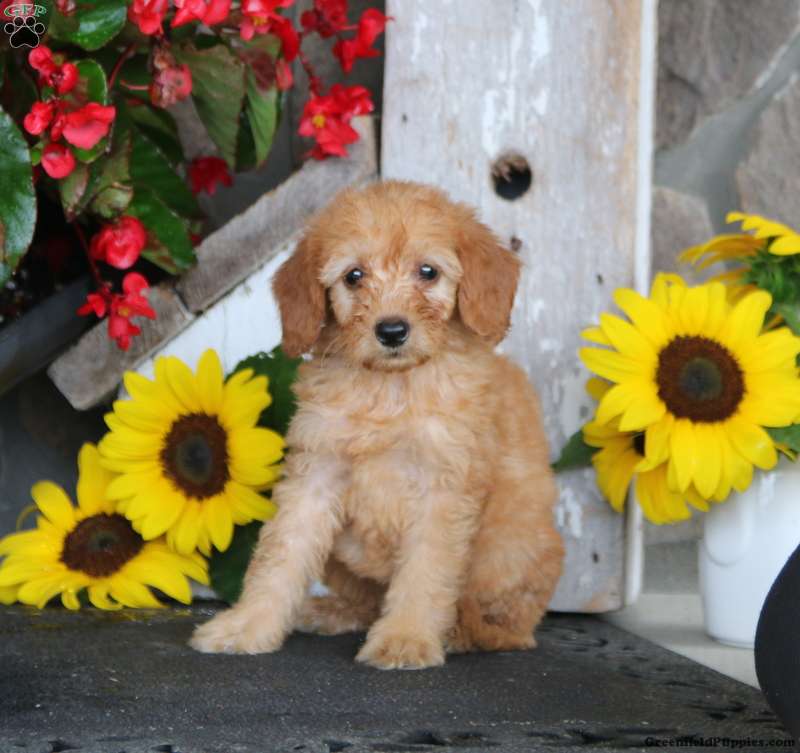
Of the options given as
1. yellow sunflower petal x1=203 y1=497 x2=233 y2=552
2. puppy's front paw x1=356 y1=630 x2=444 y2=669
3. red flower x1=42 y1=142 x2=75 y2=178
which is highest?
red flower x1=42 y1=142 x2=75 y2=178

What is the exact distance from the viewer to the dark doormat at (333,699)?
1.88 m

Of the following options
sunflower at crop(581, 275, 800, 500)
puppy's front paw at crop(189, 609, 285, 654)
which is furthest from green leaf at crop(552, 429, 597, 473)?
puppy's front paw at crop(189, 609, 285, 654)

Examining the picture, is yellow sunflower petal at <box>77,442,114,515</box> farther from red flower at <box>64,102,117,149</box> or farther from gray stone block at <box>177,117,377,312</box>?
red flower at <box>64,102,117,149</box>

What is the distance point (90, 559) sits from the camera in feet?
9.49

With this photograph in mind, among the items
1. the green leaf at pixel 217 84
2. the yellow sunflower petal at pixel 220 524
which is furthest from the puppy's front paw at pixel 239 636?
the green leaf at pixel 217 84

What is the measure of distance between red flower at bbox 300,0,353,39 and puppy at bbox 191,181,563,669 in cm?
78

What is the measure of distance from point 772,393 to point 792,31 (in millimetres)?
1373

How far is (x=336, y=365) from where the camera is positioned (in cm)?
257

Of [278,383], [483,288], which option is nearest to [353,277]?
[483,288]

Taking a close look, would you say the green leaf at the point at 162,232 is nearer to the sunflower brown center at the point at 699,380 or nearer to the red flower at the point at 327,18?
the red flower at the point at 327,18

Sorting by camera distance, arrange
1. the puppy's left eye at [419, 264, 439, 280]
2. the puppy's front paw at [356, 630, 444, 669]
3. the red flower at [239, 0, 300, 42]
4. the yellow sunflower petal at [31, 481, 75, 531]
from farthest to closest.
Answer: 1. the yellow sunflower petal at [31, 481, 75, 531]
2. the red flower at [239, 0, 300, 42]
3. the puppy's left eye at [419, 264, 439, 280]
4. the puppy's front paw at [356, 630, 444, 669]

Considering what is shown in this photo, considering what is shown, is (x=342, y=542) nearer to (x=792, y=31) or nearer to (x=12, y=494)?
(x=12, y=494)

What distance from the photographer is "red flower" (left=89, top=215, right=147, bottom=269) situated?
2885 millimetres

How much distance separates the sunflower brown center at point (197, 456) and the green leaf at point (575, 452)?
81cm
